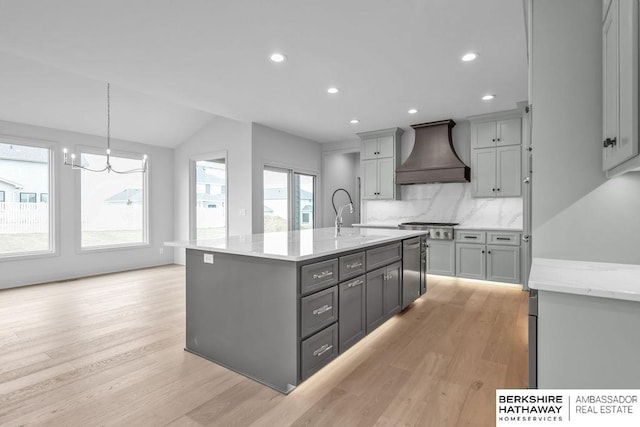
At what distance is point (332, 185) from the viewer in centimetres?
748

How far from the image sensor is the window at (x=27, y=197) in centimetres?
482

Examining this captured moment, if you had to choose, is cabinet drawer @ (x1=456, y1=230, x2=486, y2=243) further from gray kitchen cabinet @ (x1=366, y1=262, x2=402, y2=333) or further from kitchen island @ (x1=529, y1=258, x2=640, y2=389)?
kitchen island @ (x1=529, y1=258, x2=640, y2=389)

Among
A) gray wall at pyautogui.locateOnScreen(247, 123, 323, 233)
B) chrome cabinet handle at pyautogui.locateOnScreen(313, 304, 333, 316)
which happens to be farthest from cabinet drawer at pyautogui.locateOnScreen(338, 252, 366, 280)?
gray wall at pyautogui.locateOnScreen(247, 123, 323, 233)

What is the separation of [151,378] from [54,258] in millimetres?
4229

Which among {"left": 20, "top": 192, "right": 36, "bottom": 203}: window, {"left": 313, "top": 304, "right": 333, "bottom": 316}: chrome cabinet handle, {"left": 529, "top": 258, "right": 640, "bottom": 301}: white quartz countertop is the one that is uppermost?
{"left": 20, "top": 192, "right": 36, "bottom": 203}: window

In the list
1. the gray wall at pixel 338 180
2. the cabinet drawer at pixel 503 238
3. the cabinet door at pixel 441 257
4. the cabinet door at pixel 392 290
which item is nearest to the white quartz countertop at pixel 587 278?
the cabinet door at pixel 392 290

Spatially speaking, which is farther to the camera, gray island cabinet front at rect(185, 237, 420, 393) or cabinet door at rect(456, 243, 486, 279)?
cabinet door at rect(456, 243, 486, 279)

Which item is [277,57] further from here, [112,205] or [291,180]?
[112,205]

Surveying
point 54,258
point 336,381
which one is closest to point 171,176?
point 54,258

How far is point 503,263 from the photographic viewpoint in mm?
4750

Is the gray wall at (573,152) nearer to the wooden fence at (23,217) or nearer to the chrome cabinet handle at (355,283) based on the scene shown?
the chrome cabinet handle at (355,283)

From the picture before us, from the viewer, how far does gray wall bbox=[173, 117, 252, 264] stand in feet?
18.1

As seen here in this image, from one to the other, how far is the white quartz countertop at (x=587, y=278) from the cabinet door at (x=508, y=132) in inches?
145

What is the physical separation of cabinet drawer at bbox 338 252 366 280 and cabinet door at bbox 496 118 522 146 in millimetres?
3705
